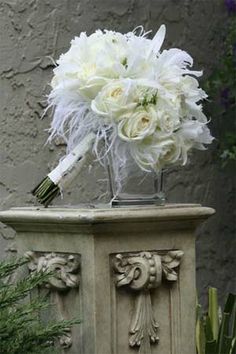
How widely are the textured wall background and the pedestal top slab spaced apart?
1197 millimetres

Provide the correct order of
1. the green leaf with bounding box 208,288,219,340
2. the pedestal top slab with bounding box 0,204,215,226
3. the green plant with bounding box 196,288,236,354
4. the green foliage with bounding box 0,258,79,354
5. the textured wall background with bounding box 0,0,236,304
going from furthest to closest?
the textured wall background with bounding box 0,0,236,304 < the green leaf with bounding box 208,288,219,340 < the green plant with bounding box 196,288,236,354 < the pedestal top slab with bounding box 0,204,215,226 < the green foliage with bounding box 0,258,79,354

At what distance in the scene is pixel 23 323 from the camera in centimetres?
257

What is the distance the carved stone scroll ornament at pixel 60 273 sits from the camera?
2730 mm

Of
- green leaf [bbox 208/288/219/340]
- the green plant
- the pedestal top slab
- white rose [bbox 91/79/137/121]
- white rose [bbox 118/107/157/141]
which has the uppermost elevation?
white rose [bbox 91/79/137/121]

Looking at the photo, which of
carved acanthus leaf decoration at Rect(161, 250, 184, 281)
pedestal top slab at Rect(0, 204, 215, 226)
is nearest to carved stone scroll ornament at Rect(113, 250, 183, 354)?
carved acanthus leaf decoration at Rect(161, 250, 184, 281)

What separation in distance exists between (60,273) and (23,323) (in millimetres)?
228

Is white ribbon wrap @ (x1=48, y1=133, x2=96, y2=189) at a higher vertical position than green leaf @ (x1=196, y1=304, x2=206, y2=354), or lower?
higher

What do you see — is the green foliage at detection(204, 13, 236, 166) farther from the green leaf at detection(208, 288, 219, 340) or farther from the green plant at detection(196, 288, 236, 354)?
the green plant at detection(196, 288, 236, 354)

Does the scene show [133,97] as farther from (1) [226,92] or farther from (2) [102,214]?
(1) [226,92]

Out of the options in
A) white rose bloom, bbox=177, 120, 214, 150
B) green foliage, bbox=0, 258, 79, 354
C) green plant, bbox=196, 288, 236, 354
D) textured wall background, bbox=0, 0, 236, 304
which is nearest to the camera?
green foliage, bbox=0, 258, 79, 354

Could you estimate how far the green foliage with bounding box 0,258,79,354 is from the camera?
2.53m

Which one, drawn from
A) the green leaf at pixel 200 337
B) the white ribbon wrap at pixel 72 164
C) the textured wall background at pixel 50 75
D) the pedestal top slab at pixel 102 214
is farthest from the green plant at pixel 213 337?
the textured wall background at pixel 50 75

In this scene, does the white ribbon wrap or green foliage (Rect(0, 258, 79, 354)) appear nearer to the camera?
green foliage (Rect(0, 258, 79, 354))

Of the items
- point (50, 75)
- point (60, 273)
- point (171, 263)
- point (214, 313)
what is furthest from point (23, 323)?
point (50, 75)
